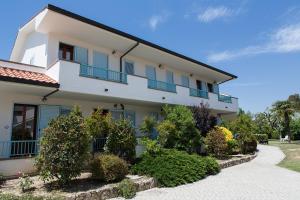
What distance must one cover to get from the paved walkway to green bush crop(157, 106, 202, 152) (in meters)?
3.12

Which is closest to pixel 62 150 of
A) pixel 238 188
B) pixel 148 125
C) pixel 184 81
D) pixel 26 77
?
pixel 26 77

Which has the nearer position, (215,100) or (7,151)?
(7,151)

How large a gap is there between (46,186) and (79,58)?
8857mm

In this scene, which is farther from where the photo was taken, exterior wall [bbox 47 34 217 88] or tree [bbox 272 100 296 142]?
tree [bbox 272 100 296 142]

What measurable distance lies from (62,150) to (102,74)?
754 cm

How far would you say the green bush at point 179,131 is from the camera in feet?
56.6

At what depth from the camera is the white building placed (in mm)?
13516

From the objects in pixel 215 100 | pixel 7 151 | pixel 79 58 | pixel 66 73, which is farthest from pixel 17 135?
pixel 215 100

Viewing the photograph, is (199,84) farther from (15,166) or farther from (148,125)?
(15,166)

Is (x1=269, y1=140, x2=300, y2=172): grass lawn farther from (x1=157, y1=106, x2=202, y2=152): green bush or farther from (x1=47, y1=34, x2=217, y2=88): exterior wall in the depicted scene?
(x1=47, y1=34, x2=217, y2=88): exterior wall

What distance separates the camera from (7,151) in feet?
43.9

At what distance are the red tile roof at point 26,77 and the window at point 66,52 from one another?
95.3 inches

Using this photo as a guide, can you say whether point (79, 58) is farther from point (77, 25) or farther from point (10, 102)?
point (10, 102)

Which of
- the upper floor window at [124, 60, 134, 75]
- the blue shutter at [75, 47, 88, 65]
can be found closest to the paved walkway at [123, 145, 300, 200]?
the blue shutter at [75, 47, 88, 65]
